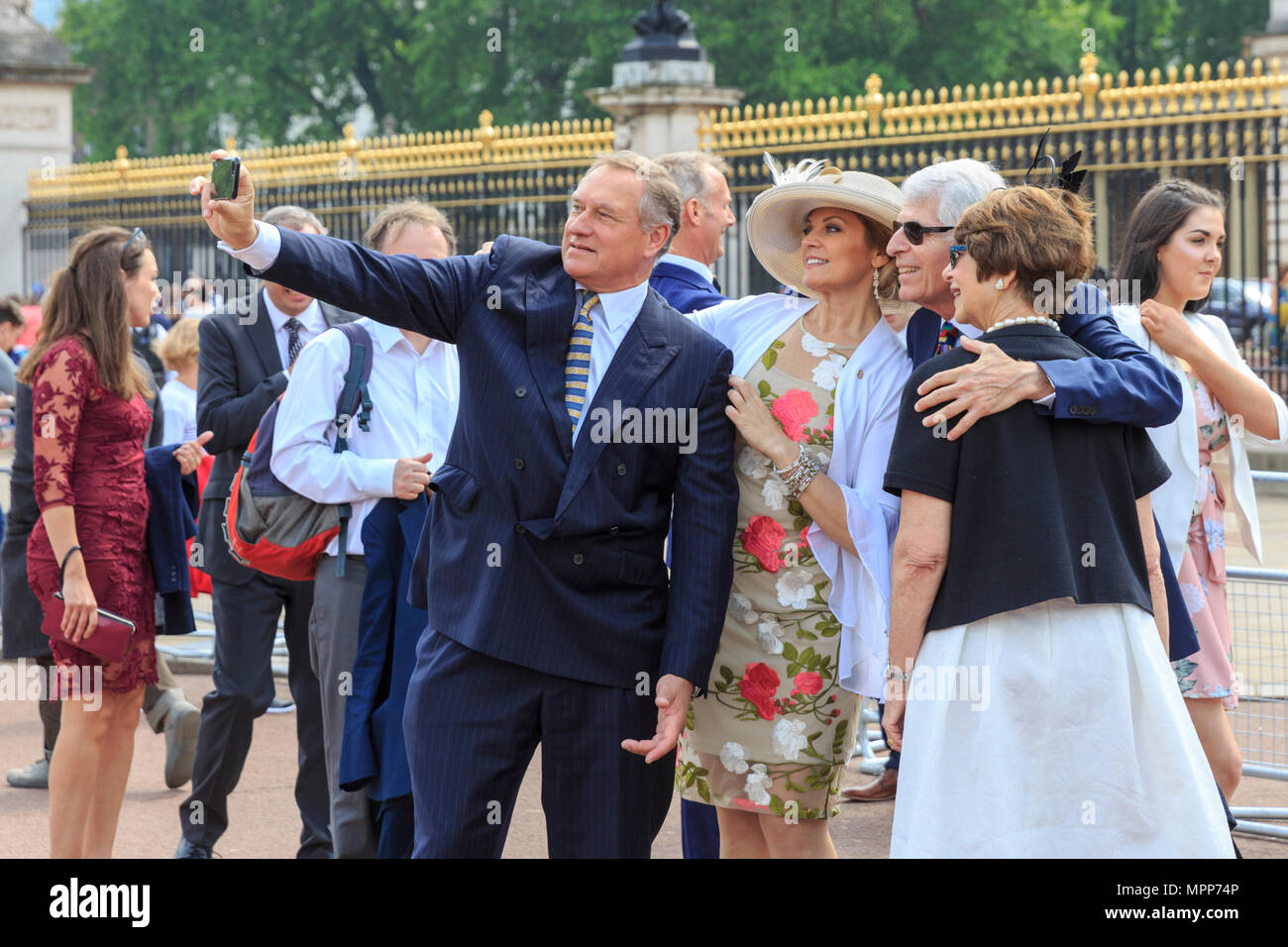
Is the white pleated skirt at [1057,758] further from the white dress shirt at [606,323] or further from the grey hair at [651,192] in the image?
the grey hair at [651,192]

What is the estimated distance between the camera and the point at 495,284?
3.59 m

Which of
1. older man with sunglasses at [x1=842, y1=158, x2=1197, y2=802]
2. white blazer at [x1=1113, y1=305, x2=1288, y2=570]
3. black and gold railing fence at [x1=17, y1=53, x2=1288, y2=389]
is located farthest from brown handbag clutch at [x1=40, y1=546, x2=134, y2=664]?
black and gold railing fence at [x1=17, y1=53, x2=1288, y2=389]

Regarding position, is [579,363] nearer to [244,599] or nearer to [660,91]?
[244,599]

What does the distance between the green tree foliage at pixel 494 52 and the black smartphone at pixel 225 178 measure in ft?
93.1

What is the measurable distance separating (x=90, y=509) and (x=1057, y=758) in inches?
117

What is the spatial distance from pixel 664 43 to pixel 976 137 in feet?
10.0

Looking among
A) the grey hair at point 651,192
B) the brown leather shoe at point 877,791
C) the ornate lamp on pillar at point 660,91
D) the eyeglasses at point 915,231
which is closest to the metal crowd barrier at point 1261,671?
the brown leather shoe at point 877,791

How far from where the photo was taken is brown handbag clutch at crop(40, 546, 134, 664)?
4.66 m

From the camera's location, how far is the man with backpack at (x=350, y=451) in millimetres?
4465

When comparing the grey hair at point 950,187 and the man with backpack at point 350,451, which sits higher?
the grey hair at point 950,187

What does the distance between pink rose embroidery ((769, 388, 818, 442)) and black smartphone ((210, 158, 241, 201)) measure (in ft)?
4.24

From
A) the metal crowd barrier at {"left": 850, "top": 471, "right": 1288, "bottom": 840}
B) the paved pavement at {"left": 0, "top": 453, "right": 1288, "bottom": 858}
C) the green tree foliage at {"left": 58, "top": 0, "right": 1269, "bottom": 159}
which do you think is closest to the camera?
the paved pavement at {"left": 0, "top": 453, "right": 1288, "bottom": 858}

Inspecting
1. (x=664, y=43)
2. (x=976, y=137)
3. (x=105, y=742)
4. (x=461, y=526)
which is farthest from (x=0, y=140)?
(x=461, y=526)

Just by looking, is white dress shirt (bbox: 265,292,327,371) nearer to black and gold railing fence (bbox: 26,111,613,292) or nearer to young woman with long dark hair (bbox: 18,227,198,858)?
young woman with long dark hair (bbox: 18,227,198,858)
